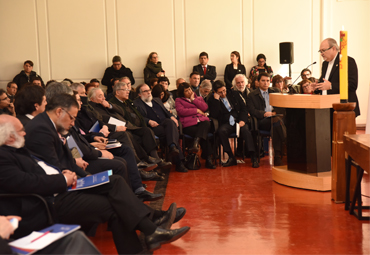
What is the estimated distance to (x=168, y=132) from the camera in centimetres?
595

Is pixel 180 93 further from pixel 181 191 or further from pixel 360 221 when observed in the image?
pixel 360 221

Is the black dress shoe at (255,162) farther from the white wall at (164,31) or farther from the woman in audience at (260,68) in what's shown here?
the white wall at (164,31)

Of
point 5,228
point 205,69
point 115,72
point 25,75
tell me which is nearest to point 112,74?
point 115,72

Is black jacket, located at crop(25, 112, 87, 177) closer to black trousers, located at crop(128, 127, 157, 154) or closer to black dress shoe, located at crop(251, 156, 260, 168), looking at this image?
black trousers, located at crop(128, 127, 157, 154)

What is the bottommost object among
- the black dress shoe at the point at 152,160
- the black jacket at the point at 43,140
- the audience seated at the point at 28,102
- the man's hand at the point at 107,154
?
the black dress shoe at the point at 152,160

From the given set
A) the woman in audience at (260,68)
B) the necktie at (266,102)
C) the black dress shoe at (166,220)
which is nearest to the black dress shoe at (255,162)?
the necktie at (266,102)

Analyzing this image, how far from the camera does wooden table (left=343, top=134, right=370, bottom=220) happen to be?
10.4 ft

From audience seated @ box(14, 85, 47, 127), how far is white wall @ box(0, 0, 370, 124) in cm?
697

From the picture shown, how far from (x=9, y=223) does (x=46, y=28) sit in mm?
8855

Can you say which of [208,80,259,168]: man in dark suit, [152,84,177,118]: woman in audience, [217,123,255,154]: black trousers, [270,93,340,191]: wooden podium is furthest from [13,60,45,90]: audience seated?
[270,93,340,191]: wooden podium

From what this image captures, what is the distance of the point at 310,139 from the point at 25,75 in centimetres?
734

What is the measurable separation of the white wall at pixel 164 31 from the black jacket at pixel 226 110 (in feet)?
13.2

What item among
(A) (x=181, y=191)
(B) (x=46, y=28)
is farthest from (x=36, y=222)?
(B) (x=46, y=28)

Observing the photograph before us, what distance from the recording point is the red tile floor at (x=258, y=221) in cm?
312
